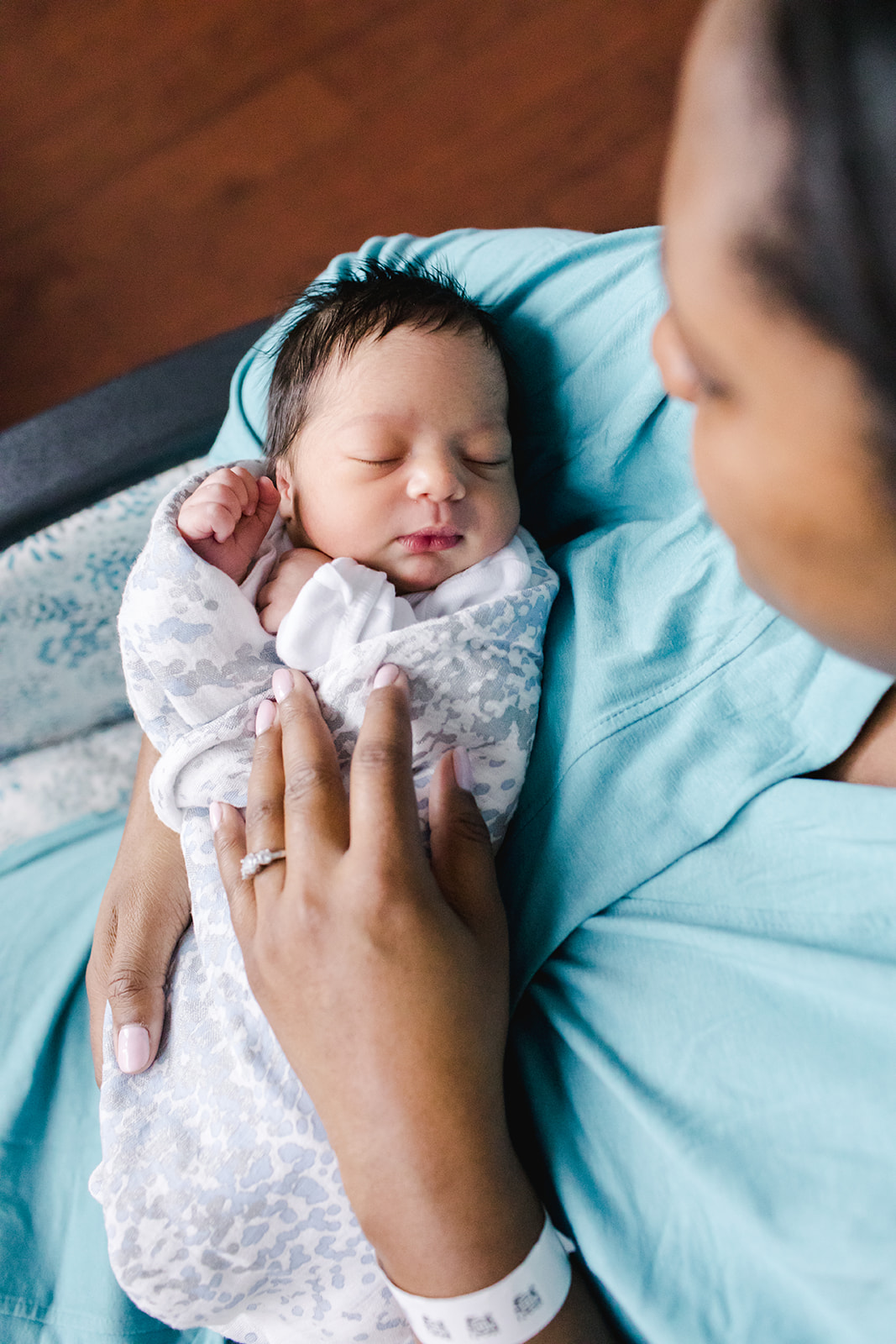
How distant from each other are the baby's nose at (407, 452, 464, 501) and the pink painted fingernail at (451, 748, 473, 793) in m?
0.24

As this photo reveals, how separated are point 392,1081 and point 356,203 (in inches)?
94.8

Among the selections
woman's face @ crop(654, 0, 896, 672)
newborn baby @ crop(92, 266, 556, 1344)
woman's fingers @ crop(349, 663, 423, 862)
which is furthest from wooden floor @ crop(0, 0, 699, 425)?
woman's face @ crop(654, 0, 896, 672)

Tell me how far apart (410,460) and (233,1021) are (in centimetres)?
52

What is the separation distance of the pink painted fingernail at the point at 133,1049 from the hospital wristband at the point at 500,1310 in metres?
0.30

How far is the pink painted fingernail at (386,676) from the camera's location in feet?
2.51

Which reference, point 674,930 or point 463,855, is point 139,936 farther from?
point 674,930

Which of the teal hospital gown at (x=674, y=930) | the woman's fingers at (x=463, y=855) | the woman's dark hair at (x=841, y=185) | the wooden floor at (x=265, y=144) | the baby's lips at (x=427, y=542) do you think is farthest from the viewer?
the wooden floor at (x=265, y=144)

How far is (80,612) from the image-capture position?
3.73 ft

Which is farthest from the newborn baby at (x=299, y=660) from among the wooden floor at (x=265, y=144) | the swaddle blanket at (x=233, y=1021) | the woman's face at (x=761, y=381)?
the wooden floor at (x=265, y=144)

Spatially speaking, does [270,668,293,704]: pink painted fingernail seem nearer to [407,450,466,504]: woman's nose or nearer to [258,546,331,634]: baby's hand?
[258,546,331,634]: baby's hand

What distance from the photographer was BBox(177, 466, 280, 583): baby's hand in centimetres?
84

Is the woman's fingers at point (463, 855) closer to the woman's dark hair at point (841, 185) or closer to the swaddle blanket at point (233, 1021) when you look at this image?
the swaddle blanket at point (233, 1021)

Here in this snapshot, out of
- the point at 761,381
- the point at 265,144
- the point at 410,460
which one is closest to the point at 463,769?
the point at 410,460

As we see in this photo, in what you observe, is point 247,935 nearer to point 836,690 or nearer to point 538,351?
point 836,690
